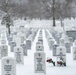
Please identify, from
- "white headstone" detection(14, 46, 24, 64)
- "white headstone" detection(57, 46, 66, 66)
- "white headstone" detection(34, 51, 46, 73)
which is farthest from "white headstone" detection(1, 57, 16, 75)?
"white headstone" detection(14, 46, 24, 64)

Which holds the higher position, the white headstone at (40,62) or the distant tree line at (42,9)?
the distant tree line at (42,9)

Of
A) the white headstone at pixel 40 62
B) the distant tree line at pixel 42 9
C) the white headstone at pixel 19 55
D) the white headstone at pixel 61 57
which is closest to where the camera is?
the white headstone at pixel 40 62

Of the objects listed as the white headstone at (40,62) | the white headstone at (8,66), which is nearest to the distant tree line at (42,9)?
the white headstone at (40,62)

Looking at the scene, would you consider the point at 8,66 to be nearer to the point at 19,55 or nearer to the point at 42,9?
the point at 19,55

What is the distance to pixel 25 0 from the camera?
75250 mm

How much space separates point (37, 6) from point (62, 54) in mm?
46523

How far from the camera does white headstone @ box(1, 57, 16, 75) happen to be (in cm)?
1015

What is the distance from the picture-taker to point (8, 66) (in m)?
10.2

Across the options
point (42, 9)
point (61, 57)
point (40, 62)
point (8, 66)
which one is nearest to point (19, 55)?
point (61, 57)

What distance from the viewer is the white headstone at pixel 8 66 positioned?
33.3ft

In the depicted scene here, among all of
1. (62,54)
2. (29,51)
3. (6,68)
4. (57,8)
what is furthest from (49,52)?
(57,8)

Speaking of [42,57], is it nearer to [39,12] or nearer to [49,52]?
[49,52]

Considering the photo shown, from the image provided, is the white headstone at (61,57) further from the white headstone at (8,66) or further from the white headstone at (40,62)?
the white headstone at (8,66)

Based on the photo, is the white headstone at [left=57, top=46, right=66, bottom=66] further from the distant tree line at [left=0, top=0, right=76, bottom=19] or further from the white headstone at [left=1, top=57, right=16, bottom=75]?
the distant tree line at [left=0, top=0, right=76, bottom=19]
